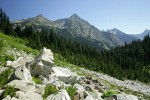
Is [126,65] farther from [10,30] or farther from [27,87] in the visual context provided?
[27,87]

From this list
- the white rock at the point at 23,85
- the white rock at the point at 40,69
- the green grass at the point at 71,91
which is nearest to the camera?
the white rock at the point at 23,85

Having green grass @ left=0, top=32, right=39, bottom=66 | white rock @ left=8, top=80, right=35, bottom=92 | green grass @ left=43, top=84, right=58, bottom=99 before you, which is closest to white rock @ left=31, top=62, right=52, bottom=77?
green grass @ left=43, top=84, right=58, bottom=99

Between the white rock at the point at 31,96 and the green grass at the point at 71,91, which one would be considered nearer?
the white rock at the point at 31,96

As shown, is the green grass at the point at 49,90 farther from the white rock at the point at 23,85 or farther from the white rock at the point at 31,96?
the white rock at the point at 23,85

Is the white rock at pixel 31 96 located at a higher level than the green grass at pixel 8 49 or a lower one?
lower

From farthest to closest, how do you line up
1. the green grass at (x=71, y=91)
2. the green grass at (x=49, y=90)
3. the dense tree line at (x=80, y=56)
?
1. the dense tree line at (x=80, y=56)
2. the green grass at (x=71, y=91)
3. the green grass at (x=49, y=90)

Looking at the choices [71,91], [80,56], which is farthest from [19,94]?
[80,56]


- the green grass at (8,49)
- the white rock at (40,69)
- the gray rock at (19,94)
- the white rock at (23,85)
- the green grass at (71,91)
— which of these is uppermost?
the green grass at (8,49)

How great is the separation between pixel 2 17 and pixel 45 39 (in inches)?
1322

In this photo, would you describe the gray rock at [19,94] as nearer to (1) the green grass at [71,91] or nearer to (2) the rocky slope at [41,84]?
(2) the rocky slope at [41,84]

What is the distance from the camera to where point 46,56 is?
23.4m

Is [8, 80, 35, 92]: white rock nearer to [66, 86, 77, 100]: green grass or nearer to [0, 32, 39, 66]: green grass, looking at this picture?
[66, 86, 77, 100]: green grass

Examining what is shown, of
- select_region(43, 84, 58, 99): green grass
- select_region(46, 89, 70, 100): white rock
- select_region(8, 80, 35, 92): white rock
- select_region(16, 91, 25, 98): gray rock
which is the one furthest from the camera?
select_region(43, 84, 58, 99): green grass

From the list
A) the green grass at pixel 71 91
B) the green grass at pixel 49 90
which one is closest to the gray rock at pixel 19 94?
the green grass at pixel 49 90
